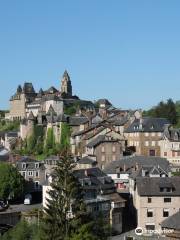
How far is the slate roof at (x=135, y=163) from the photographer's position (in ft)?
267

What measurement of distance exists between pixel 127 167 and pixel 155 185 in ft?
42.4

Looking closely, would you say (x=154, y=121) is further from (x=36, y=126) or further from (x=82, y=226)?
(x=82, y=226)

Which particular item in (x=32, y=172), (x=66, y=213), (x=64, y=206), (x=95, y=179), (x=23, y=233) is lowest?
(x=23, y=233)

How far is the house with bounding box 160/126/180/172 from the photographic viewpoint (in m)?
92.2

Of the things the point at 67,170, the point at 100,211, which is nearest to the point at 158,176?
the point at 100,211

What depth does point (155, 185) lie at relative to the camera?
68625mm

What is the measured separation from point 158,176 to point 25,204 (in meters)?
17.7

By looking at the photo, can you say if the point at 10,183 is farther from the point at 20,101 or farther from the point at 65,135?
the point at 20,101

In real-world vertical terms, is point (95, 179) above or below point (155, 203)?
above

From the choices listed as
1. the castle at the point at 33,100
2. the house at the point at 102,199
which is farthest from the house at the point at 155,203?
the castle at the point at 33,100

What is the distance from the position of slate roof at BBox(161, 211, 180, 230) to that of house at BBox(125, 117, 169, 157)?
33.2 m

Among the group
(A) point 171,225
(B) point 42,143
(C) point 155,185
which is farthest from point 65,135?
(A) point 171,225

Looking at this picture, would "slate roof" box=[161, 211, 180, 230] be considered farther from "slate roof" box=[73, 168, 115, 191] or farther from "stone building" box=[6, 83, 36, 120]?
"stone building" box=[6, 83, 36, 120]

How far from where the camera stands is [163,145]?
9450 cm
